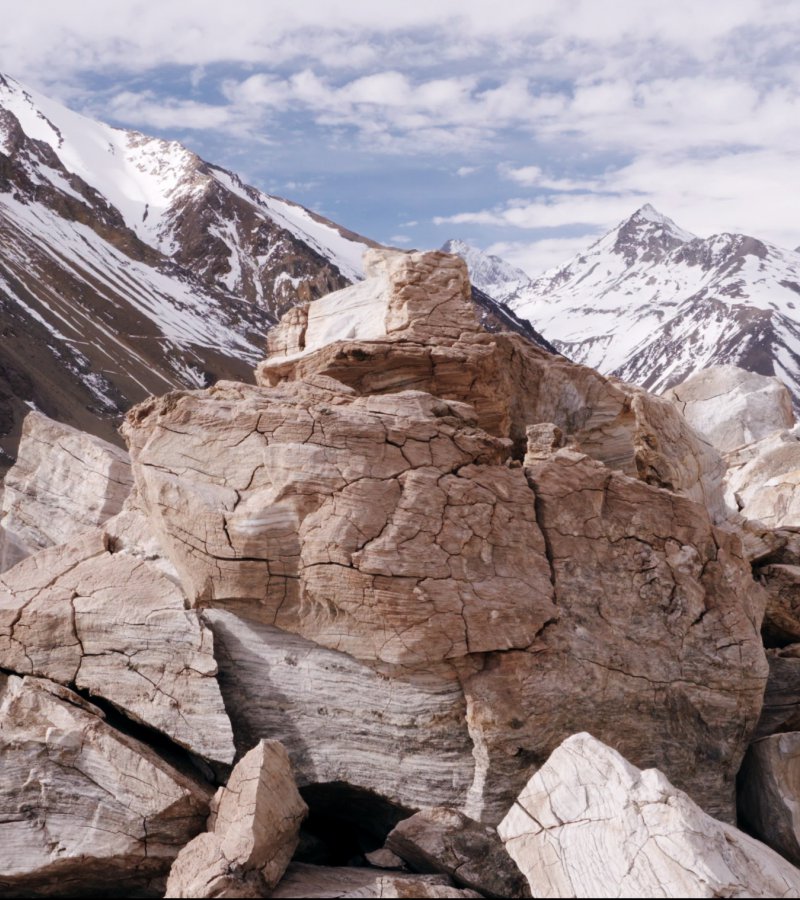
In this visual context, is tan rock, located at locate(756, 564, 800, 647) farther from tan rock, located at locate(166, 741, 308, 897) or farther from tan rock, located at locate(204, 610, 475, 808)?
tan rock, located at locate(166, 741, 308, 897)

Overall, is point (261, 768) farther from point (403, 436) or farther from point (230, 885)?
point (403, 436)

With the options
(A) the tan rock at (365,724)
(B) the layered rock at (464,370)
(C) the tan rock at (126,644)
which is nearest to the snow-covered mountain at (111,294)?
(B) the layered rock at (464,370)

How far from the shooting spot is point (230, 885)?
6352 millimetres

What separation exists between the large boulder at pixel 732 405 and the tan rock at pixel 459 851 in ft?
47.9

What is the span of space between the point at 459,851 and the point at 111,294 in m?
123

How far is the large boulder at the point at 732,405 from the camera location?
20.8 meters

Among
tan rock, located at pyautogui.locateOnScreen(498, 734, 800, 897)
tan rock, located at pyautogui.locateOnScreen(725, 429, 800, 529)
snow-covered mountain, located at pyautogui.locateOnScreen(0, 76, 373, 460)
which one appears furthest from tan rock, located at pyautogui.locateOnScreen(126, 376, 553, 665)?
snow-covered mountain, located at pyautogui.locateOnScreen(0, 76, 373, 460)

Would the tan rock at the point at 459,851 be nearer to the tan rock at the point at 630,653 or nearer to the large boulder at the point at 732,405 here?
the tan rock at the point at 630,653

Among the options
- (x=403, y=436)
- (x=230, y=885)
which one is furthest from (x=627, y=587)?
(x=230, y=885)

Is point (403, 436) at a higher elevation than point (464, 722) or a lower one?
higher

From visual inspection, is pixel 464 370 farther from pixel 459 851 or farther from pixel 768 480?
pixel 768 480

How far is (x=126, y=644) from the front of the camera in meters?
8.06

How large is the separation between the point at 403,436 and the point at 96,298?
379 ft

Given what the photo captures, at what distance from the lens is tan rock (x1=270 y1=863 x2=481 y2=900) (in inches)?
261
